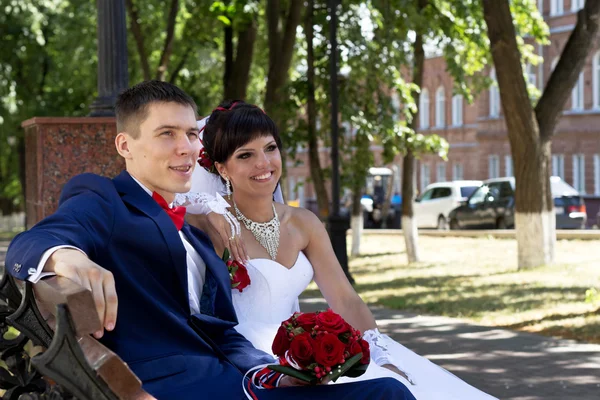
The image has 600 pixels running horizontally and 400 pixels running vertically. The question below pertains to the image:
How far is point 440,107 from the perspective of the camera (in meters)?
63.6

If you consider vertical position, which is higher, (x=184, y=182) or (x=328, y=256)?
(x=184, y=182)

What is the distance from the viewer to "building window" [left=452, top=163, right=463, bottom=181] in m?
60.5

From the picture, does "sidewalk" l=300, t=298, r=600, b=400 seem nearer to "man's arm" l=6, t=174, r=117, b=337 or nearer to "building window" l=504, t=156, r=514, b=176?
"man's arm" l=6, t=174, r=117, b=337

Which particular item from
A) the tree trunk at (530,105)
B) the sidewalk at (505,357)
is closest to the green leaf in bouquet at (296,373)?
the sidewalk at (505,357)

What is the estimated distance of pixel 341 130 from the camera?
1870cm

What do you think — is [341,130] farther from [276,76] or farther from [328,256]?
[328,256]

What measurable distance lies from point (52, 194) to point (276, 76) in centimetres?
1195

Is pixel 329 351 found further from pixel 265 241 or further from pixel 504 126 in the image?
pixel 504 126

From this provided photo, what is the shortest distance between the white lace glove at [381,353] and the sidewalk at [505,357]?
3646 mm

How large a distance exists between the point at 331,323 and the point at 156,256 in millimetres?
549

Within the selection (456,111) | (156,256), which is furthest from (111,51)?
(456,111)

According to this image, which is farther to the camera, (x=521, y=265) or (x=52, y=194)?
(x=521, y=265)

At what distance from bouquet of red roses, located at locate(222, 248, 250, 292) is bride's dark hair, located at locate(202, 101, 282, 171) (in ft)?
1.49

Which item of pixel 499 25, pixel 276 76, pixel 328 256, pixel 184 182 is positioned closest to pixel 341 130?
pixel 276 76
